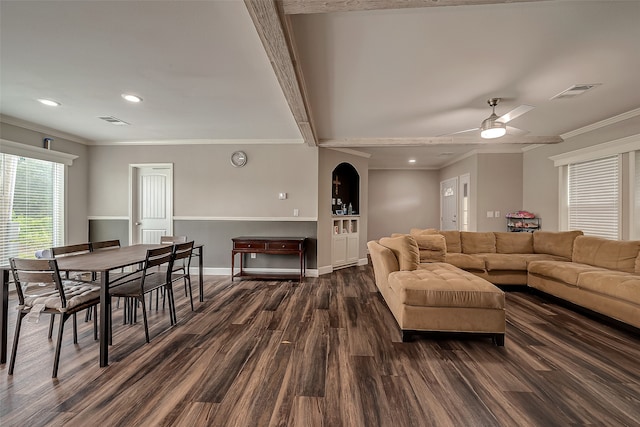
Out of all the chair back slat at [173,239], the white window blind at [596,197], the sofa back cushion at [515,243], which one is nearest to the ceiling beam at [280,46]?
the chair back slat at [173,239]

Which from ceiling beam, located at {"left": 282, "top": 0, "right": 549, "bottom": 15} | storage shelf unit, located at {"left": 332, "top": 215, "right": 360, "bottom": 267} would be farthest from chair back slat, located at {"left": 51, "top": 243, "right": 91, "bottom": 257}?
storage shelf unit, located at {"left": 332, "top": 215, "right": 360, "bottom": 267}

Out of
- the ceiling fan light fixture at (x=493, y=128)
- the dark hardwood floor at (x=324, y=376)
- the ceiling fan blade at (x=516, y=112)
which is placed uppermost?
the ceiling fan blade at (x=516, y=112)

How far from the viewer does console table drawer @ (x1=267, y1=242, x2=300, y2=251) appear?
461cm

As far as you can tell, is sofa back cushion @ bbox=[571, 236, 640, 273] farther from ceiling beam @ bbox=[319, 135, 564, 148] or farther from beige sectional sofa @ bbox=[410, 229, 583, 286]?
ceiling beam @ bbox=[319, 135, 564, 148]

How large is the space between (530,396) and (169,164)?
591cm

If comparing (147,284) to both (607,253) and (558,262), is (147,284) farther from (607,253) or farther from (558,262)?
(607,253)

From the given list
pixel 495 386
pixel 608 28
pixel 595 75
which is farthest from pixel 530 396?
pixel 595 75

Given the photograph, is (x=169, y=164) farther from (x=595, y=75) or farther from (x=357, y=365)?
(x=595, y=75)

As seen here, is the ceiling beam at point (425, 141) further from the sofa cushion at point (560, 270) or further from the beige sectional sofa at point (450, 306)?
the beige sectional sofa at point (450, 306)

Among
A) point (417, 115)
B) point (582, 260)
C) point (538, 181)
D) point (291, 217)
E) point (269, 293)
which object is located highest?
point (417, 115)

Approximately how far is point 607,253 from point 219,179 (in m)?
6.11

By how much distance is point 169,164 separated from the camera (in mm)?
5164

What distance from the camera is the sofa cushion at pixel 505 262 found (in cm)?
410

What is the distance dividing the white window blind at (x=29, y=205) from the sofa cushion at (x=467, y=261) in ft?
21.6
